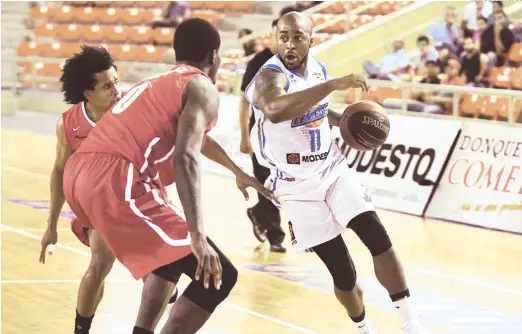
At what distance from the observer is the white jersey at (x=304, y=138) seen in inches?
251

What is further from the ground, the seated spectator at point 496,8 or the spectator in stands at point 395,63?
the seated spectator at point 496,8

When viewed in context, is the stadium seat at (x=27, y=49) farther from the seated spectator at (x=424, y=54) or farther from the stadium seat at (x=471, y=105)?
the stadium seat at (x=471, y=105)

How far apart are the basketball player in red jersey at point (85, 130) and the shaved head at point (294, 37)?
0.98m

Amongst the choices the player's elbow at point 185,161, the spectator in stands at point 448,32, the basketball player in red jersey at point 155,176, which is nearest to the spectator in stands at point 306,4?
the spectator in stands at point 448,32

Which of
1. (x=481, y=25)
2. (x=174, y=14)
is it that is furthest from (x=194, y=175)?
(x=174, y=14)

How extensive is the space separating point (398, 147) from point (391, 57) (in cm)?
433

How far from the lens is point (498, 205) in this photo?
1170 cm

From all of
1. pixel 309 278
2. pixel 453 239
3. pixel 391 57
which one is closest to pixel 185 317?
pixel 309 278

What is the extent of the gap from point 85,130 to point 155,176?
4.57ft

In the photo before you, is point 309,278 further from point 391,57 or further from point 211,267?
point 391,57

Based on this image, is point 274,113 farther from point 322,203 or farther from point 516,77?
point 516,77

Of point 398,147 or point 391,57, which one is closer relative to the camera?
point 398,147

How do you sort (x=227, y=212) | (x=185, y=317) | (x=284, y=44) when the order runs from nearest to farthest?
(x=185, y=317) → (x=284, y=44) → (x=227, y=212)

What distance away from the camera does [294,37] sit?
6156 millimetres
